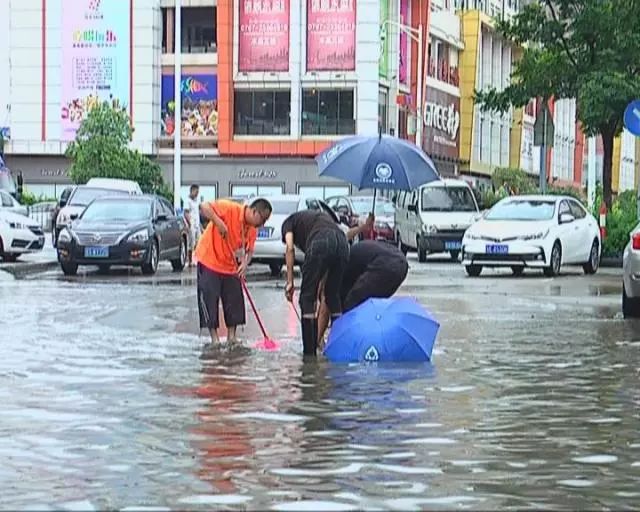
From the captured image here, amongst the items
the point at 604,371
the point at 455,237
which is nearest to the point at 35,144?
the point at 455,237

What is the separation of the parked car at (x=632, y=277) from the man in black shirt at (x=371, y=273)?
14.0ft

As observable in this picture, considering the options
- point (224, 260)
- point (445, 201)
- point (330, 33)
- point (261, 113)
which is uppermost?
point (330, 33)

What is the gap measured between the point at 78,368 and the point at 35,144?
5723 cm

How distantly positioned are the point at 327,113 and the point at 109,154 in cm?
1220

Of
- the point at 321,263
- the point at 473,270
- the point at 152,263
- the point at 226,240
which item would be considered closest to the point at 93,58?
the point at 152,263

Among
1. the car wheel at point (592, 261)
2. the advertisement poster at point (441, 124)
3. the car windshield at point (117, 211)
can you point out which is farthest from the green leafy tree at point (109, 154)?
the car wheel at point (592, 261)

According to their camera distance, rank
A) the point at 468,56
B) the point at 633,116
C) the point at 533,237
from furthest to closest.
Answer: the point at 468,56 < the point at 533,237 < the point at 633,116

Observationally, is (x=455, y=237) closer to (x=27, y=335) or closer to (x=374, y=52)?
(x=27, y=335)

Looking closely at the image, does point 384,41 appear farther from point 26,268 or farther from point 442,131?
point 26,268

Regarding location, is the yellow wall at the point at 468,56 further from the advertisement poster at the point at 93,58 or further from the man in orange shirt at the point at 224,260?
the man in orange shirt at the point at 224,260

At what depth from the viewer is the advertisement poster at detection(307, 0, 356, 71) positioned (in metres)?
64.8

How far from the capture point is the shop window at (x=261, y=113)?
213 feet

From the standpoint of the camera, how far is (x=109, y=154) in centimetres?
5700

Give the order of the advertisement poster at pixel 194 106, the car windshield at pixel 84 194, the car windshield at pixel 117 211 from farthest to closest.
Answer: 1. the advertisement poster at pixel 194 106
2. the car windshield at pixel 84 194
3. the car windshield at pixel 117 211
